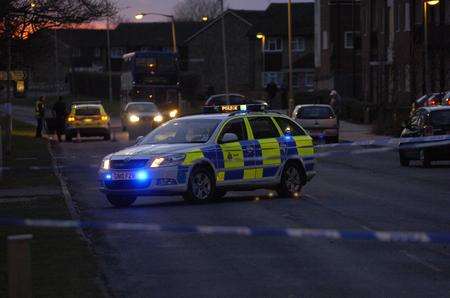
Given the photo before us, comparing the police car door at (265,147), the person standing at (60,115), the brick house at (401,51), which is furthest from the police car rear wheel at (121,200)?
the brick house at (401,51)

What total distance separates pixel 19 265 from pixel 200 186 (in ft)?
39.1

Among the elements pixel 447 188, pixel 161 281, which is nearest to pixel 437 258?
pixel 161 281

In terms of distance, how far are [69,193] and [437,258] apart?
10629 millimetres

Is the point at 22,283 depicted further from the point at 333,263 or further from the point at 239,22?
the point at 239,22

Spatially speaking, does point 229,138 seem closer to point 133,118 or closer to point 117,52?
point 133,118

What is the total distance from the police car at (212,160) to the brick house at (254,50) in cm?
7526

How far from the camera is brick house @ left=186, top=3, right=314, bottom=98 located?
333 feet

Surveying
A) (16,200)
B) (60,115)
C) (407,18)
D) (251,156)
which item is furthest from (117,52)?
(251,156)

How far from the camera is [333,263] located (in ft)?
38.8

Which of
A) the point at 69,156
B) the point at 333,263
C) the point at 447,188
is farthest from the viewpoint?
the point at 69,156

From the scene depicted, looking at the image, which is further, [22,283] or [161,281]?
[161,281]

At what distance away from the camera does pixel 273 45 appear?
339 ft

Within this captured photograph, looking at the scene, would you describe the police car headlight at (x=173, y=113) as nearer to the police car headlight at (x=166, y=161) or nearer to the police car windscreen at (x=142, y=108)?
the police car windscreen at (x=142, y=108)

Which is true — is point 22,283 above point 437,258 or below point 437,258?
above
